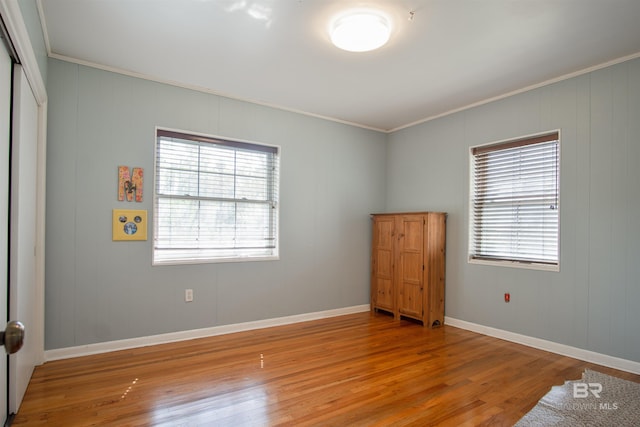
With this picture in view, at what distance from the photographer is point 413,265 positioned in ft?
14.4

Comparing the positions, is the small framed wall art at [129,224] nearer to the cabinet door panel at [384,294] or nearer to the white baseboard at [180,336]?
the white baseboard at [180,336]

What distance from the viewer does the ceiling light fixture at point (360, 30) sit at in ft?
8.04

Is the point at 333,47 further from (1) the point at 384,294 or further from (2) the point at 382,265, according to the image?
(1) the point at 384,294

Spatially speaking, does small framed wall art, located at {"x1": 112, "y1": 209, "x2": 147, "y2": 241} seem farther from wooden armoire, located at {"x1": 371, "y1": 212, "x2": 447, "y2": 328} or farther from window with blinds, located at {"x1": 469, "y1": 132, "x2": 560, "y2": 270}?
window with blinds, located at {"x1": 469, "y1": 132, "x2": 560, "y2": 270}

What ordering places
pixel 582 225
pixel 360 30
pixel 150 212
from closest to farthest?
pixel 360 30 < pixel 582 225 < pixel 150 212

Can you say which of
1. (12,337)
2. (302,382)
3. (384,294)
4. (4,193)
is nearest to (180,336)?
(302,382)

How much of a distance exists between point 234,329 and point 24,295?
2.02 meters

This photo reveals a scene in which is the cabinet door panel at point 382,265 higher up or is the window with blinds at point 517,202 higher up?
the window with blinds at point 517,202

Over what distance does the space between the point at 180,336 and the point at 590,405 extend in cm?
348

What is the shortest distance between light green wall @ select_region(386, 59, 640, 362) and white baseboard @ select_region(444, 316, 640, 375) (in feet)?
0.16

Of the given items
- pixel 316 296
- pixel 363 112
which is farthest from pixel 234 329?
pixel 363 112

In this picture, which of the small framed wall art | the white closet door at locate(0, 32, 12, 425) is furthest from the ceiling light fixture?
the small framed wall art

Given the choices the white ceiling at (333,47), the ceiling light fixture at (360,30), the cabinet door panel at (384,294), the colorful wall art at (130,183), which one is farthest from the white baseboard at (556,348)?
the colorful wall art at (130,183)

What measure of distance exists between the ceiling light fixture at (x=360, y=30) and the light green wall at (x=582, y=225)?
79.4 inches
